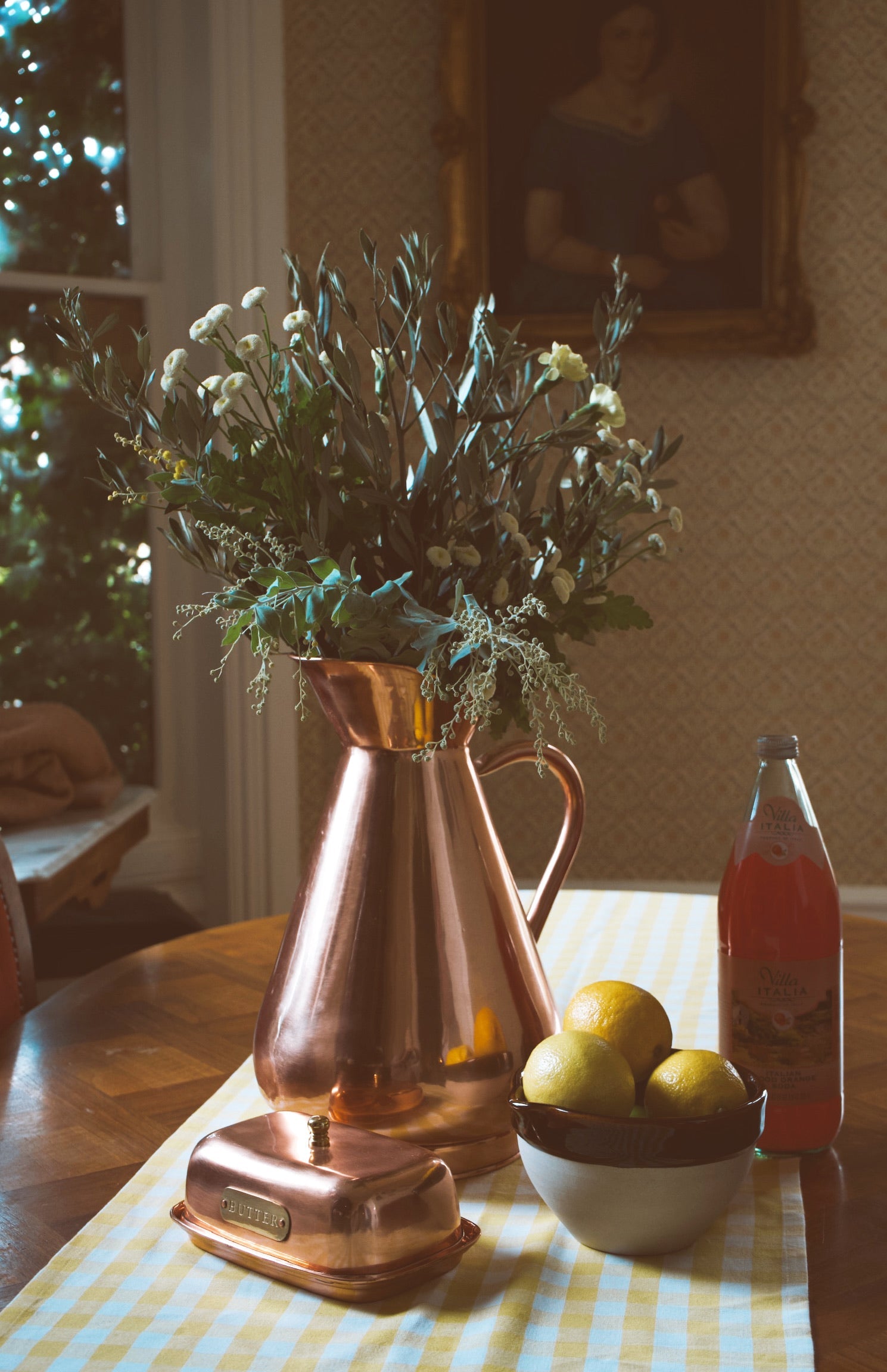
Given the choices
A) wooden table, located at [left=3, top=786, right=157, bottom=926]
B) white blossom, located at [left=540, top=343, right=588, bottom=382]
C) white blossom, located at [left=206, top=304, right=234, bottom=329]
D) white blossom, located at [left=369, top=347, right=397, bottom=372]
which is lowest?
wooden table, located at [left=3, top=786, right=157, bottom=926]

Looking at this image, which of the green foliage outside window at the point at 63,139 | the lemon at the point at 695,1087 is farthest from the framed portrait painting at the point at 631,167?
the lemon at the point at 695,1087

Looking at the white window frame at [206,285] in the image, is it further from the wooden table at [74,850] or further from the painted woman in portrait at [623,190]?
the painted woman in portrait at [623,190]

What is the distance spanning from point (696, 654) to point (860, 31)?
126 cm

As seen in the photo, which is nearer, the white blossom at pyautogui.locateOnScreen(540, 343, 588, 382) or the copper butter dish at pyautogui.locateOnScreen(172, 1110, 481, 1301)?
the copper butter dish at pyautogui.locateOnScreen(172, 1110, 481, 1301)

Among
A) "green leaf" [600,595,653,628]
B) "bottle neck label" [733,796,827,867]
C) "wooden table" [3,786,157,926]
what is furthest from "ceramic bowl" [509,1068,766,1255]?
"wooden table" [3,786,157,926]

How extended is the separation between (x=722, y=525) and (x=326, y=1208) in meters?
2.17

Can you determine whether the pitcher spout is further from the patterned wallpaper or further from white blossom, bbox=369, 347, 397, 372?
the patterned wallpaper

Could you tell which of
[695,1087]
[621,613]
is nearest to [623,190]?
[621,613]

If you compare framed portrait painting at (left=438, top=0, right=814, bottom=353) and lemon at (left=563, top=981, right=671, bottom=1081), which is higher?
framed portrait painting at (left=438, top=0, right=814, bottom=353)

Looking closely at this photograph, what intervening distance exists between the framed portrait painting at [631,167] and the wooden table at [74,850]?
120 cm

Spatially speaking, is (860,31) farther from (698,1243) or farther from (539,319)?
(698,1243)

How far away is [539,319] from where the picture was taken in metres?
2.48

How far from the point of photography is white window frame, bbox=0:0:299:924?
2412 mm

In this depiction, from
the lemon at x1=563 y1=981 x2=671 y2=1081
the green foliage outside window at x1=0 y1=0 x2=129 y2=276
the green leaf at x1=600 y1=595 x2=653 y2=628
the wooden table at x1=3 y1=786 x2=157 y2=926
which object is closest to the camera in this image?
the lemon at x1=563 y1=981 x2=671 y2=1081
